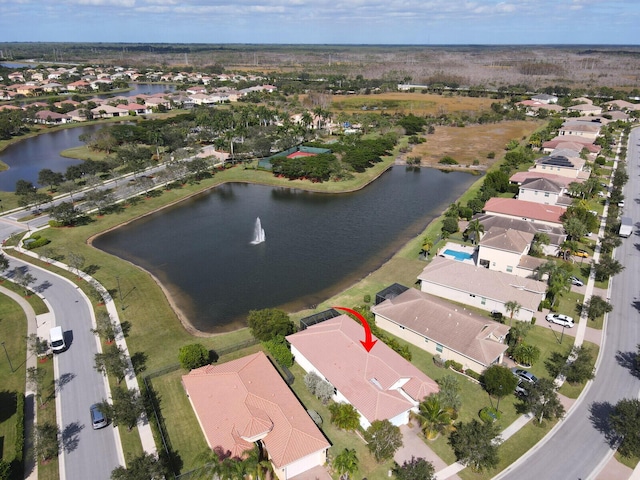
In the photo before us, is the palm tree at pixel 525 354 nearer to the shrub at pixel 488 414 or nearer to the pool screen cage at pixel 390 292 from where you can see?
the shrub at pixel 488 414

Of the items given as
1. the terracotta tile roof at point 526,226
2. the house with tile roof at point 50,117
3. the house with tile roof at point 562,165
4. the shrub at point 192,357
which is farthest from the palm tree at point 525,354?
the house with tile roof at point 50,117

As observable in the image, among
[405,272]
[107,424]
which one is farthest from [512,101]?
[107,424]

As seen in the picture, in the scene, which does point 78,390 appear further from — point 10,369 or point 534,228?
point 534,228

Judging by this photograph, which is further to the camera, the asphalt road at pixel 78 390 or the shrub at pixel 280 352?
the shrub at pixel 280 352

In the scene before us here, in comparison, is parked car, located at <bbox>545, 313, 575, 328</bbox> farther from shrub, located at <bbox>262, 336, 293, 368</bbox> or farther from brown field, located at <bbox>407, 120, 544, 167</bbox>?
brown field, located at <bbox>407, 120, 544, 167</bbox>

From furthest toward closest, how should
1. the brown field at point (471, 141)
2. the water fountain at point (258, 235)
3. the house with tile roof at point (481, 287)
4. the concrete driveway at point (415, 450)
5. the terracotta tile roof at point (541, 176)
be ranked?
the brown field at point (471, 141), the terracotta tile roof at point (541, 176), the water fountain at point (258, 235), the house with tile roof at point (481, 287), the concrete driveway at point (415, 450)

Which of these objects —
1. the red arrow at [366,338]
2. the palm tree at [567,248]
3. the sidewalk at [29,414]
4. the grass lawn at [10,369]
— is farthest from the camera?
the palm tree at [567,248]

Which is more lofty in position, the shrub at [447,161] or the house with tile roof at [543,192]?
the house with tile roof at [543,192]
